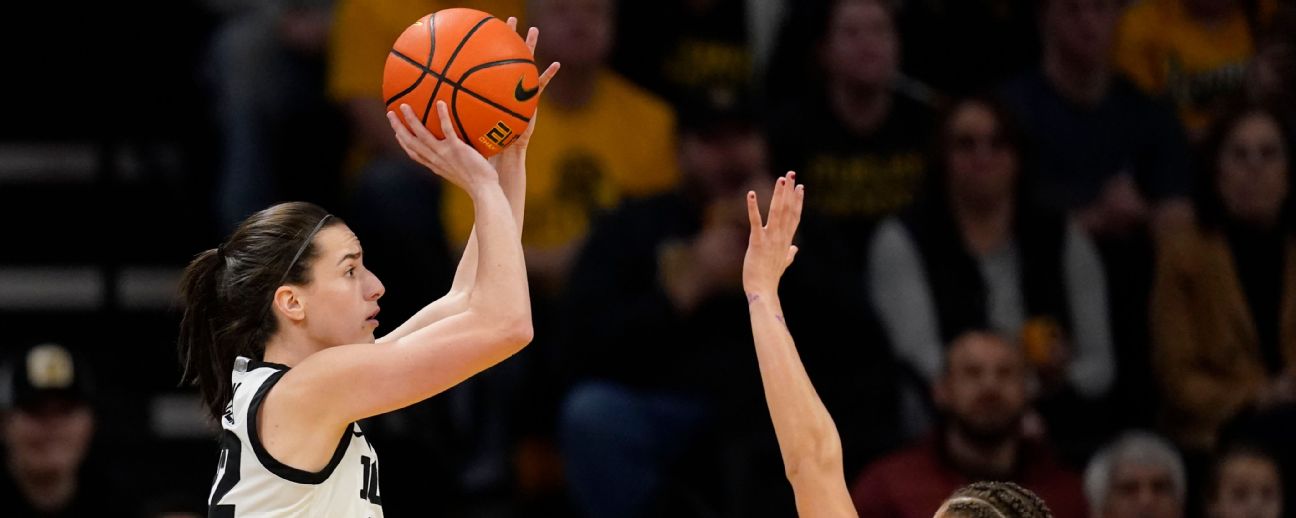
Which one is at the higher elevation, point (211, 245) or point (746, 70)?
point (746, 70)

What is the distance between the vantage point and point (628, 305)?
7.30 meters

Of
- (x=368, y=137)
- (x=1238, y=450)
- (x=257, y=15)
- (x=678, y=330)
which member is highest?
(x=257, y=15)

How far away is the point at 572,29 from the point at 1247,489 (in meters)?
3.36

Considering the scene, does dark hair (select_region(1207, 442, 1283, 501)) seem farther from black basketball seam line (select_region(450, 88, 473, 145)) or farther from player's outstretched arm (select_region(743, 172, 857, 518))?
black basketball seam line (select_region(450, 88, 473, 145))

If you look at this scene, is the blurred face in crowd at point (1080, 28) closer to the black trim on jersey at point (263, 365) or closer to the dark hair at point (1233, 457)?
the dark hair at point (1233, 457)

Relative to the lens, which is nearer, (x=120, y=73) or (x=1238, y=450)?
(x=1238, y=450)

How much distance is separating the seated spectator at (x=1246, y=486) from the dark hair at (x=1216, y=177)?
3.88 ft

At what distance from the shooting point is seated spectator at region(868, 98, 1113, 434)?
25.1 feet

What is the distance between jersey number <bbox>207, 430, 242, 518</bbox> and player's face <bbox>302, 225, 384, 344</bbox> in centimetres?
28

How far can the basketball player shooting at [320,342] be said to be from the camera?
Result: 3.88 meters

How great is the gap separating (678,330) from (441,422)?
132 cm

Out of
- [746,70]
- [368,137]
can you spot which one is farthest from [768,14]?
[368,137]

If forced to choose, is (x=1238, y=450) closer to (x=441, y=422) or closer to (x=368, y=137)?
(x=441, y=422)

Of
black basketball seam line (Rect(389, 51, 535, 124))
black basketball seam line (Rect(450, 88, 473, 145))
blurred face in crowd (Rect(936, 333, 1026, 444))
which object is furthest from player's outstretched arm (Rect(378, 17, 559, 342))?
blurred face in crowd (Rect(936, 333, 1026, 444))
